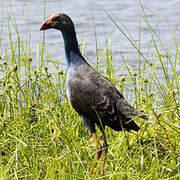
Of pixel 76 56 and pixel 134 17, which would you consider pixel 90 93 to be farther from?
pixel 134 17

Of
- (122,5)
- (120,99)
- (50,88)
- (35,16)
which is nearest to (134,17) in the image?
(122,5)

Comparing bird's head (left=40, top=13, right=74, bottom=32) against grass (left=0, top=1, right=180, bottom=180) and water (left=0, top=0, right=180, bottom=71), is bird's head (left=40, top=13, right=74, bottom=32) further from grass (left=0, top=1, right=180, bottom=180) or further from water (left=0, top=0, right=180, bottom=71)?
water (left=0, top=0, right=180, bottom=71)

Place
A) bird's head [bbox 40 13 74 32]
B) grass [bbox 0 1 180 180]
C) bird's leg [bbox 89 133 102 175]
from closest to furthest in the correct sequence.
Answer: grass [bbox 0 1 180 180] → bird's leg [bbox 89 133 102 175] → bird's head [bbox 40 13 74 32]

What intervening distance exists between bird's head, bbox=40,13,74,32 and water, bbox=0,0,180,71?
3434mm

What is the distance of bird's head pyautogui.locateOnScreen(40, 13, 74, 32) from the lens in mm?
4828

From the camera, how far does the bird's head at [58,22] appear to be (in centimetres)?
483

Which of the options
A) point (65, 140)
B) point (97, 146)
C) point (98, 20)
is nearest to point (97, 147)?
point (97, 146)

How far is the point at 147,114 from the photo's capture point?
445cm

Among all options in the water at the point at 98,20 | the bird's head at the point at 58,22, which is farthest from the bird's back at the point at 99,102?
the water at the point at 98,20

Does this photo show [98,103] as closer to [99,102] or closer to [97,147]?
[99,102]

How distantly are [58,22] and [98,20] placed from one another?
565 centimetres

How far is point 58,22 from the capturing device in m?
4.85

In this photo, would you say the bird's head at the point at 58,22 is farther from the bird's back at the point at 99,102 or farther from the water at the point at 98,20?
the water at the point at 98,20

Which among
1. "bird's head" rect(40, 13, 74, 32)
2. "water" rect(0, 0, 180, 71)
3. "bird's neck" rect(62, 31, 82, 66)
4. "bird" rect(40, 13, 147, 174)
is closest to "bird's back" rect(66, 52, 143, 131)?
"bird" rect(40, 13, 147, 174)
